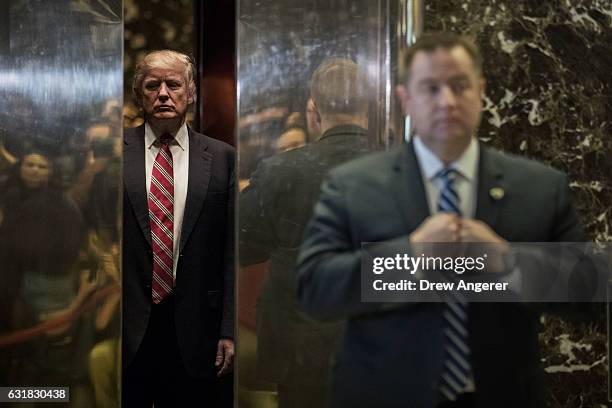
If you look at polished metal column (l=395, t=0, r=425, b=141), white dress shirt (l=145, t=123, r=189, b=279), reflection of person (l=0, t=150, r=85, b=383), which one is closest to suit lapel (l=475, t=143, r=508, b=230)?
polished metal column (l=395, t=0, r=425, b=141)

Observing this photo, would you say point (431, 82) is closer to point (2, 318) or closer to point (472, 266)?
point (472, 266)

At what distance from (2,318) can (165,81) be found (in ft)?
2.58

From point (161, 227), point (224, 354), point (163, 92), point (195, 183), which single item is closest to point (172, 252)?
point (161, 227)

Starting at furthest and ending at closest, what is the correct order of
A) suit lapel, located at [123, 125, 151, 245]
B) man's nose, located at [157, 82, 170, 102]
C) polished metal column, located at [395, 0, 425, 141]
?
man's nose, located at [157, 82, 170, 102], suit lapel, located at [123, 125, 151, 245], polished metal column, located at [395, 0, 425, 141]

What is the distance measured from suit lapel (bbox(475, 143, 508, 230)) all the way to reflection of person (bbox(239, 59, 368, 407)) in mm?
316

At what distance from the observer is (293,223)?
2191mm

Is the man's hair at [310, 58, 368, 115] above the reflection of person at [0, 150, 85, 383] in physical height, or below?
above

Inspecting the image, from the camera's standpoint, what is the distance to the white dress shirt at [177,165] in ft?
8.26

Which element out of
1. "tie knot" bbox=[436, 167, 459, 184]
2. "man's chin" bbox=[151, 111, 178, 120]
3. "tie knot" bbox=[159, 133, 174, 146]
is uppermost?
"man's chin" bbox=[151, 111, 178, 120]

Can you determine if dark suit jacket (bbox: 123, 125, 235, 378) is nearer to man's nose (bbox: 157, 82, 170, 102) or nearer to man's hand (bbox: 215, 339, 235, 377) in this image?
man's hand (bbox: 215, 339, 235, 377)

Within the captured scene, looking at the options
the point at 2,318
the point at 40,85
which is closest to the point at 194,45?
the point at 40,85

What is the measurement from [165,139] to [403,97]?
32.5 inches

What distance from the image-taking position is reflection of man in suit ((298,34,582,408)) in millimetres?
1987

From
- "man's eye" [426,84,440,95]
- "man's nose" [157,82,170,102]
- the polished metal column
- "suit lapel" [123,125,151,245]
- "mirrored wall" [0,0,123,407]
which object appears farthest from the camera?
"man's nose" [157,82,170,102]
